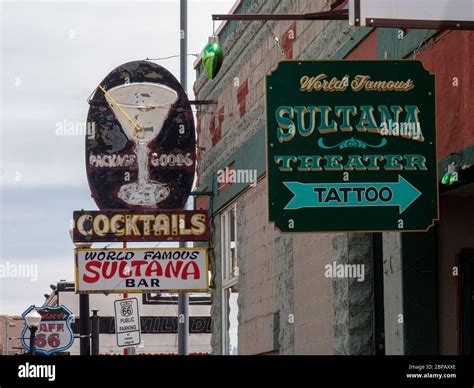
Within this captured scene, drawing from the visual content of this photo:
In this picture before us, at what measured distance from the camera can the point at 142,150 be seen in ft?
74.8

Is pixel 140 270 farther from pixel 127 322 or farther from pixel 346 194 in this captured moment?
pixel 346 194

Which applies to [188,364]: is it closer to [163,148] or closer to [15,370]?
[15,370]

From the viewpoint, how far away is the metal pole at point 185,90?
21.2 m

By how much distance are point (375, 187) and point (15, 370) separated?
5.93m

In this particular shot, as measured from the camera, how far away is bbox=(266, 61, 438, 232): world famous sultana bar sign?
31.5ft

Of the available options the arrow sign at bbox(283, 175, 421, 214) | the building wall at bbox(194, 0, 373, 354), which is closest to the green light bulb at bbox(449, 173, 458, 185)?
the arrow sign at bbox(283, 175, 421, 214)

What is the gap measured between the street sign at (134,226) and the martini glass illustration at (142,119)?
1.28m

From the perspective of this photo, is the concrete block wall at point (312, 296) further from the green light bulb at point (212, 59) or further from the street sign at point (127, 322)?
the street sign at point (127, 322)

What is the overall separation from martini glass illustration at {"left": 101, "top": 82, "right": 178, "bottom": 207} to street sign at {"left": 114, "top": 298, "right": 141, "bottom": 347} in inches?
114

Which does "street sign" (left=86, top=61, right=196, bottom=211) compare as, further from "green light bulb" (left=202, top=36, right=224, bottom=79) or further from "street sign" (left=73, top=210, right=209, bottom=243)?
"green light bulb" (left=202, top=36, right=224, bottom=79)

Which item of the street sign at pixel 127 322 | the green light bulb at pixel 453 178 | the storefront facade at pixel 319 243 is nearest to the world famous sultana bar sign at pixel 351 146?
the green light bulb at pixel 453 178

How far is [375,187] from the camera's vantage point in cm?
962

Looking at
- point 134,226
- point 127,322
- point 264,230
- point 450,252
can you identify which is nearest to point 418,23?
point 450,252

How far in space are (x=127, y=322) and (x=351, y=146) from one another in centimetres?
1512
